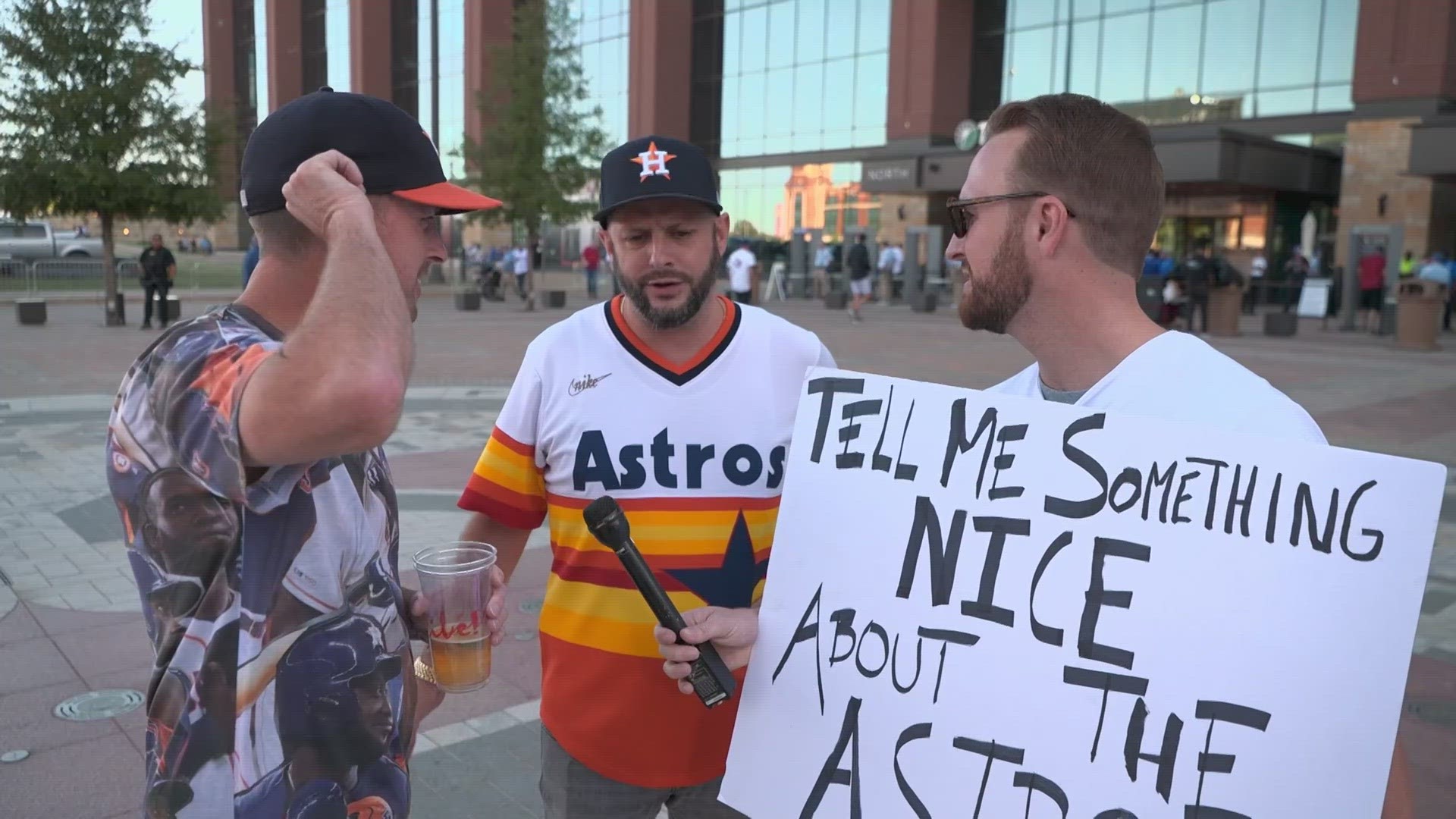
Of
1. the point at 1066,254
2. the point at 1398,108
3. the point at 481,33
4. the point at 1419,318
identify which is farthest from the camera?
the point at 481,33

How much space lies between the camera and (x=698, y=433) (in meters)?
2.34

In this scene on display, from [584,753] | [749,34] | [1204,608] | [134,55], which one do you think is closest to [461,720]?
[584,753]

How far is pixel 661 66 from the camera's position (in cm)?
3956

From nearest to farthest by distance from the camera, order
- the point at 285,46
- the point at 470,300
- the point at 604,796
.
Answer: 1. the point at 604,796
2. the point at 470,300
3. the point at 285,46

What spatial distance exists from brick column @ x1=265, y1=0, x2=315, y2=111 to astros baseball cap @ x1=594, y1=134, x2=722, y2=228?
192 feet

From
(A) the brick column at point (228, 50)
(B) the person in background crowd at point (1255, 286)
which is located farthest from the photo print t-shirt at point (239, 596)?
(A) the brick column at point (228, 50)

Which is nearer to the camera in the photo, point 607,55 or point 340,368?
point 340,368

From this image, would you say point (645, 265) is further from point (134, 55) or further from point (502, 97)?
point (502, 97)

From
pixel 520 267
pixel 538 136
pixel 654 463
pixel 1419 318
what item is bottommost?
pixel 654 463

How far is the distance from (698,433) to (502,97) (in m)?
33.8

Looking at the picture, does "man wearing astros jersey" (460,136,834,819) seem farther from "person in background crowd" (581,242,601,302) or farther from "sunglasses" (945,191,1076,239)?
"person in background crowd" (581,242,601,302)

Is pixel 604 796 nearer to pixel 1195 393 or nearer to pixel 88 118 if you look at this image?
pixel 1195 393

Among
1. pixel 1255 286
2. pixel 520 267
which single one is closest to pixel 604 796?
pixel 520 267

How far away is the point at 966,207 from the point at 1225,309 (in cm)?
2063
